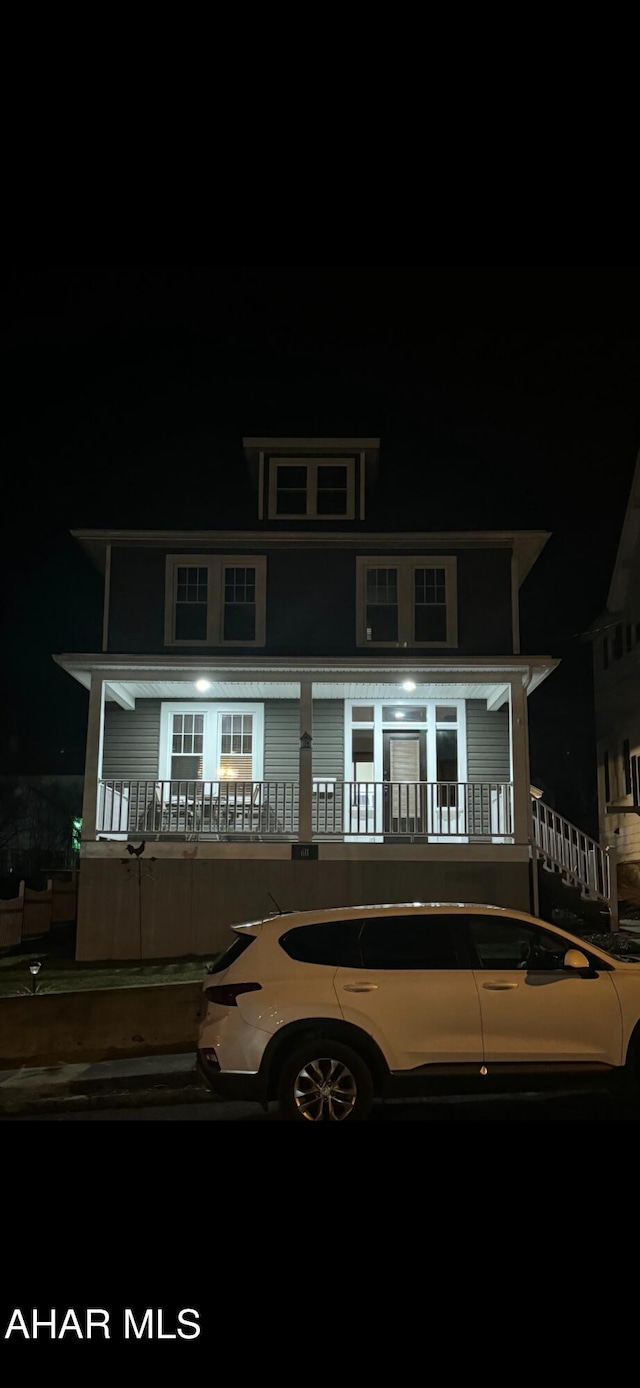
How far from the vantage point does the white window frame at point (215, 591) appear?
1966 centimetres

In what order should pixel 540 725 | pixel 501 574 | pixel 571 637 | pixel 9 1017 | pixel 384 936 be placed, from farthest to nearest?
pixel 540 725 → pixel 571 637 → pixel 501 574 → pixel 9 1017 → pixel 384 936

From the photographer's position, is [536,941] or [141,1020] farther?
[141,1020]

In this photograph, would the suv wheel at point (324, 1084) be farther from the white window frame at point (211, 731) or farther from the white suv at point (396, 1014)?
the white window frame at point (211, 731)

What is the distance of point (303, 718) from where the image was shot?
18.4m

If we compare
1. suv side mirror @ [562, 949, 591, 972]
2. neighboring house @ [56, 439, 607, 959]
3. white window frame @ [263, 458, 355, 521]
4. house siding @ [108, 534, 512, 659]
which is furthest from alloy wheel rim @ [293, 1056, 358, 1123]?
white window frame @ [263, 458, 355, 521]

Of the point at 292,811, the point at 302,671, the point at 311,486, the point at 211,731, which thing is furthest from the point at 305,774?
the point at 311,486

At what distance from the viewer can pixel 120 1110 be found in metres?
9.01

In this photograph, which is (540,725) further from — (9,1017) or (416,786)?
(9,1017)

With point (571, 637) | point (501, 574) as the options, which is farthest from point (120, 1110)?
point (571, 637)

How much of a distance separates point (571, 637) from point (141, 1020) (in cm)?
2420

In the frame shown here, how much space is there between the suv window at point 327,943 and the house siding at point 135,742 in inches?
495

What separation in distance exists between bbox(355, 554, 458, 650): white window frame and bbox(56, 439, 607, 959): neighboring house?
0.04m

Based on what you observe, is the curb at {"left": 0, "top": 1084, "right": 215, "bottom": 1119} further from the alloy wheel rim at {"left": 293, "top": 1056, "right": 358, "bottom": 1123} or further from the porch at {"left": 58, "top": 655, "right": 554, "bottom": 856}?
the porch at {"left": 58, "top": 655, "right": 554, "bottom": 856}

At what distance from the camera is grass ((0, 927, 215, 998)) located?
1410 cm
